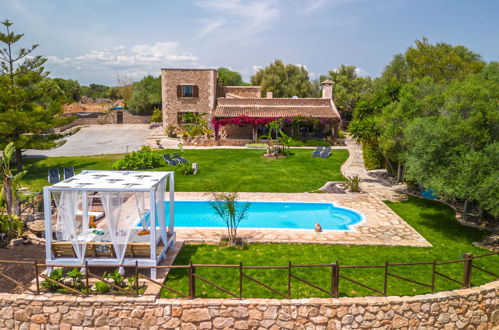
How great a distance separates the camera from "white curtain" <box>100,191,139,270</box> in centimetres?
826

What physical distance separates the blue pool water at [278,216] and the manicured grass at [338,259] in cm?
240

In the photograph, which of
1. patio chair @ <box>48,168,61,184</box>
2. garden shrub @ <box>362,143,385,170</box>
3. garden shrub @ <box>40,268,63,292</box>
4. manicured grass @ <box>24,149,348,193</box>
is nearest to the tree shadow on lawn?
manicured grass @ <box>24,149,348,193</box>

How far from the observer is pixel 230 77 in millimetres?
69312

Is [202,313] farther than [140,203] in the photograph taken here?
No

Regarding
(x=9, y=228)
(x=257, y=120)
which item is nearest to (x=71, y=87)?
(x=257, y=120)

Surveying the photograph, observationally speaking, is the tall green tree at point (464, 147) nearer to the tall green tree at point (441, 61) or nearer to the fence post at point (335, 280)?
the fence post at point (335, 280)

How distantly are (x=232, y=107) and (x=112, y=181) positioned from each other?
2554 centimetres

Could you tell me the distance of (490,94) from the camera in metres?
10.7

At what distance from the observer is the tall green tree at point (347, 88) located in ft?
145

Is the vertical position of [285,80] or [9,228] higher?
[285,80]

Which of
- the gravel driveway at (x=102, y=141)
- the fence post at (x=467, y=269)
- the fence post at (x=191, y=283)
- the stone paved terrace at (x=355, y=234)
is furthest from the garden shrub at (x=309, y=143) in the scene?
the fence post at (x=191, y=283)

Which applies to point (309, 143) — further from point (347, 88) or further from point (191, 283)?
point (191, 283)

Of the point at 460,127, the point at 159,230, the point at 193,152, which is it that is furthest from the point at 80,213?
the point at 193,152

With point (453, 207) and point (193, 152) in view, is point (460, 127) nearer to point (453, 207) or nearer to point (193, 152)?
point (453, 207)
